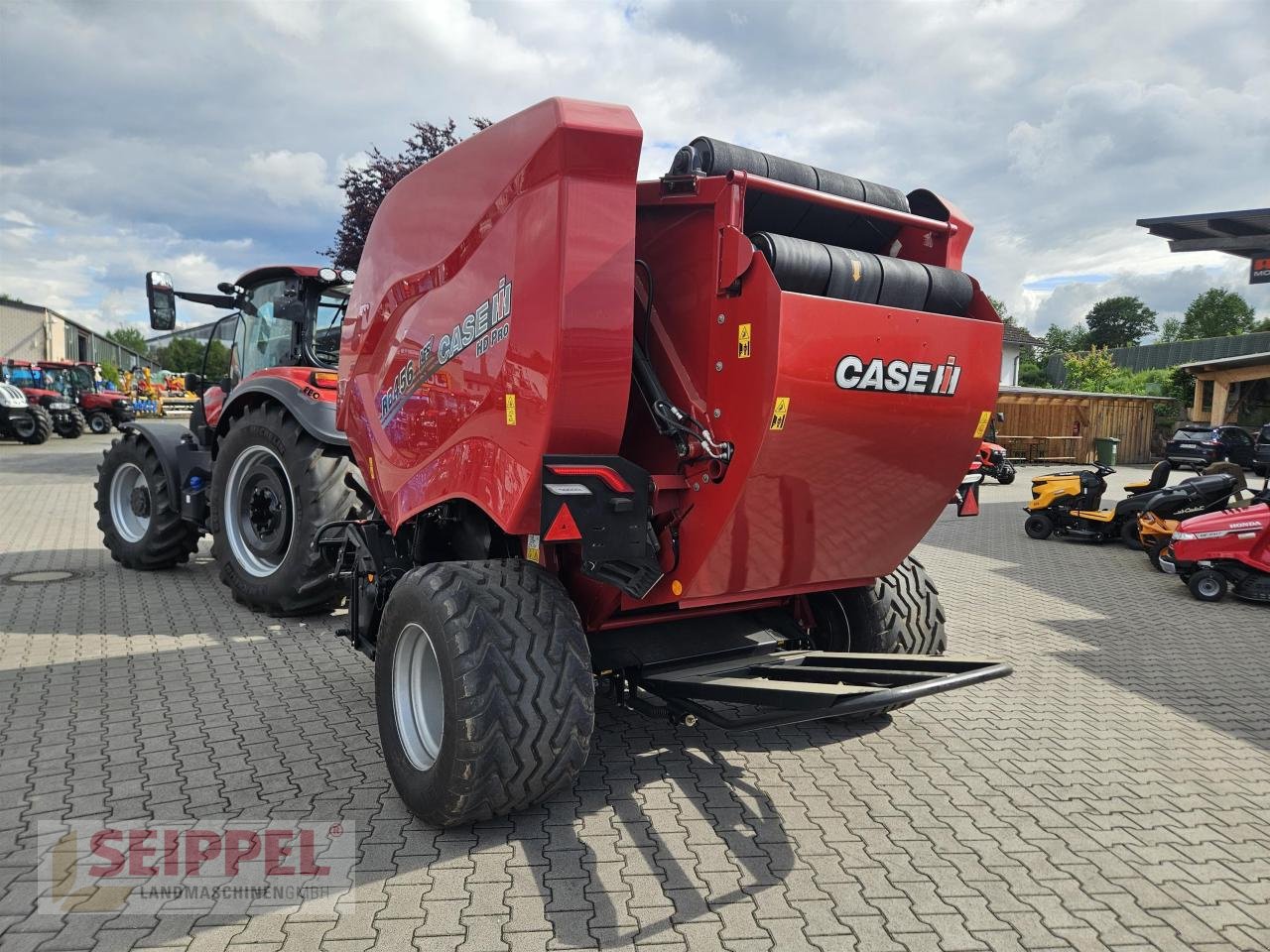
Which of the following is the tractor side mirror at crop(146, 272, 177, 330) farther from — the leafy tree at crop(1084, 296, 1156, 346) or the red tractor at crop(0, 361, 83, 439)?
the leafy tree at crop(1084, 296, 1156, 346)

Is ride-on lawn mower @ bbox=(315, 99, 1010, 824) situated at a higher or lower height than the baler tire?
higher

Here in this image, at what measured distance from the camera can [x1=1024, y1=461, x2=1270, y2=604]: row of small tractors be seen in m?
7.47

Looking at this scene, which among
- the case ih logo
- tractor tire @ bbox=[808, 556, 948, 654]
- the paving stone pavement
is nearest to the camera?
the paving stone pavement

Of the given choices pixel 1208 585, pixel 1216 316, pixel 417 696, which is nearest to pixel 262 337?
pixel 417 696

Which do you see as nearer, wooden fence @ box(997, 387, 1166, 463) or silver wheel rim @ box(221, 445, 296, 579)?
silver wheel rim @ box(221, 445, 296, 579)

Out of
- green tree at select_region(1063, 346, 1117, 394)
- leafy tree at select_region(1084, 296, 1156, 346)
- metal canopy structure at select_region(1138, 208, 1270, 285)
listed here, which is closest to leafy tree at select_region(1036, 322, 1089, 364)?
leafy tree at select_region(1084, 296, 1156, 346)

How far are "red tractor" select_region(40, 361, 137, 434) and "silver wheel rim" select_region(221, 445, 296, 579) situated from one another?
23918 mm

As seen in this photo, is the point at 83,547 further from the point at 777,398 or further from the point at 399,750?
the point at 777,398

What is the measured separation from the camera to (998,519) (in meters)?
13.2

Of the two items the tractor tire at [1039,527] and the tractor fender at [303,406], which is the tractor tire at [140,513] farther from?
the tractor tire at [1039,527]

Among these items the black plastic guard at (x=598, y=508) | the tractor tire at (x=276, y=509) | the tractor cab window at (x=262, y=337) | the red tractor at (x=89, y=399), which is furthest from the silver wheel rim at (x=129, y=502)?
the red tractor at (x=89, y=399)

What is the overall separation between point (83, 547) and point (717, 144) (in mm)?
8500

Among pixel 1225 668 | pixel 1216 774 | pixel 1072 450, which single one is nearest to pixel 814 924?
pixel 1216 774

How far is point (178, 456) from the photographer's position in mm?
7117
